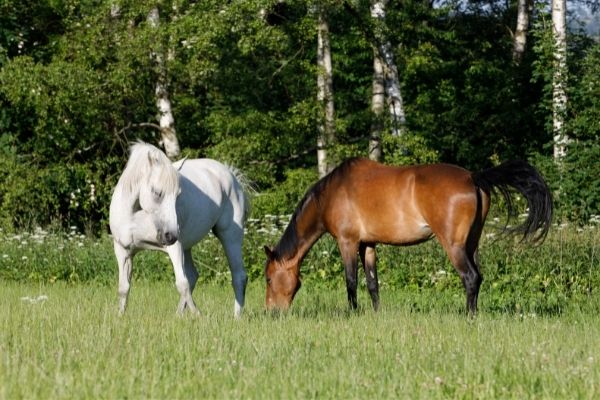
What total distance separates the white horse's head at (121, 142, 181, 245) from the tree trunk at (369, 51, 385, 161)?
10948mm

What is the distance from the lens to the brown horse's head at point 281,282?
11570 millimetres

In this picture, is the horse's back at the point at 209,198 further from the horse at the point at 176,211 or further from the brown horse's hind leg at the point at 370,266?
the brown horse's hind leg at the point at 370,266

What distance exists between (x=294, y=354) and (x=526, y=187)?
395 cm

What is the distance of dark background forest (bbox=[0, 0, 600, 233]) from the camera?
19.3 m

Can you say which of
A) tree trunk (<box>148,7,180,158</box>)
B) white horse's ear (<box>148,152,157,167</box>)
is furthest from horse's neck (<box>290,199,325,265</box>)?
tree trunk (<box>148,7,180,158</box>)

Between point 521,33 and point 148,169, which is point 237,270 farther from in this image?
point 521,33

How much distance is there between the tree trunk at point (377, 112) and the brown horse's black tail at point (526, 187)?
32.2 feet

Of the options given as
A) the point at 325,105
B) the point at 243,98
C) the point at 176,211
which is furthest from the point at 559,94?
the point at 176,211

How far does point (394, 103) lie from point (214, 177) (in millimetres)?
9798

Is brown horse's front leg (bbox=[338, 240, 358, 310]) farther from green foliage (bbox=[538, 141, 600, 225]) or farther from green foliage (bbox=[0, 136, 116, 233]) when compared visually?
green foliage (bbox=[0, 136, 116, 233])

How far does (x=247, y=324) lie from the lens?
9391mm

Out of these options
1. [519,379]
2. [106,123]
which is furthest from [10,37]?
[519,379]

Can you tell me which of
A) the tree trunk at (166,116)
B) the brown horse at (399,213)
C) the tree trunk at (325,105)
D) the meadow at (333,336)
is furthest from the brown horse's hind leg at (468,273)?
the tree trunk at (166,116)

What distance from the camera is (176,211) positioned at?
1056 cm
